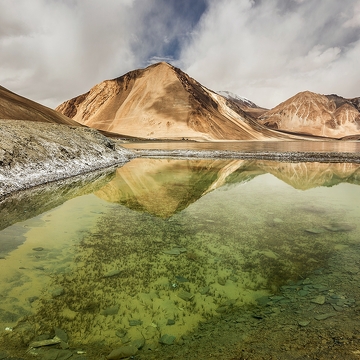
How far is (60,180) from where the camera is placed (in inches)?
659

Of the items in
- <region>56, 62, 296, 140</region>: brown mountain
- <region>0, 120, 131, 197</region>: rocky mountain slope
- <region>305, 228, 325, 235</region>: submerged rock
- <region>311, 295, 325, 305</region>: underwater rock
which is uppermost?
<region>56, 62, 296, 140</region>: brown mountain

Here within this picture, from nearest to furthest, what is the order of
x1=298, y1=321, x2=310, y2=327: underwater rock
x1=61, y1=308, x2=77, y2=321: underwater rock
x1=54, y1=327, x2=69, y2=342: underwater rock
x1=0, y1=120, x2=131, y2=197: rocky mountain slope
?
x1=54, y1=327, x2=69, y2=342: underwater rock → x1=298, y1=321, x2=310, y2=327: underwater rock → x1=61, y1=308, x2=77, y2=321: underwater rock → x1=0, y1=120, x2=131, y2=197: rocky mountain slope

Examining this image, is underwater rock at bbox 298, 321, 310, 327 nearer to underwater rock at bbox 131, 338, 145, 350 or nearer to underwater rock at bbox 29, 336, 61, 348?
underwater rock at bbox 131, 338, 145, 350

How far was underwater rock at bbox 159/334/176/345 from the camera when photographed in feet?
12.7

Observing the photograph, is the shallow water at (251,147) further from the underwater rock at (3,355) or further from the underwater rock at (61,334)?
the underwater rock at (3,355)

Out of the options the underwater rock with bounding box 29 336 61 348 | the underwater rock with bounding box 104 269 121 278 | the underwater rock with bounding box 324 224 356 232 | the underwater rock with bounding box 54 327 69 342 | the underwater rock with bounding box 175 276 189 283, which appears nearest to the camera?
the underwater rock with bounding box 29 336 61 348

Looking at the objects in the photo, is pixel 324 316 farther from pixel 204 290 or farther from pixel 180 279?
pixel 180 279

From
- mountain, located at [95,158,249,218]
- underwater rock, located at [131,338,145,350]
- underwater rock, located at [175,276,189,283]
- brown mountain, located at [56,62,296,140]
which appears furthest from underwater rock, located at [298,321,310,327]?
brown mountain, located at [56,62,296,140]

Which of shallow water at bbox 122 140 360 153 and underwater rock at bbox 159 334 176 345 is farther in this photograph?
shallow water at bbox 122 140 360 153

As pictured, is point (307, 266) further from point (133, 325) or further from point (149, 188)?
point (149, 188)

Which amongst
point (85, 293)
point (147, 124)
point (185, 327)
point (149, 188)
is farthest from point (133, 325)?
point (147, 124)

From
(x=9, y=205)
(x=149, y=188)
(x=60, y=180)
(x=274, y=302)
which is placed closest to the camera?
(x=274, y=302)

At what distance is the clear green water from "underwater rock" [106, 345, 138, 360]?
11 centimetres

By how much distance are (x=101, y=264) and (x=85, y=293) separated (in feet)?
3.74
